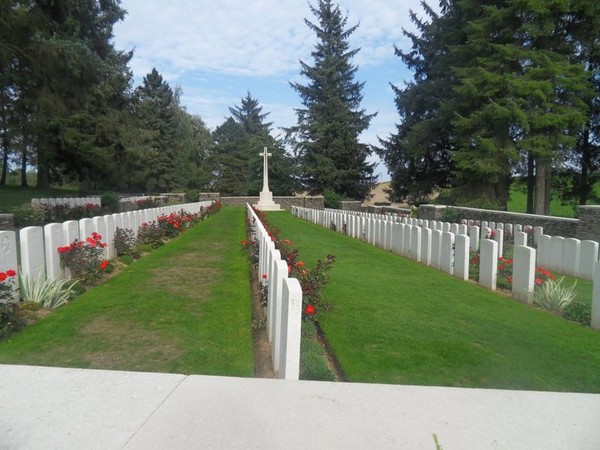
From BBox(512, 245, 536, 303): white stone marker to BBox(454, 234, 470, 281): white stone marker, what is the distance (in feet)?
4.10

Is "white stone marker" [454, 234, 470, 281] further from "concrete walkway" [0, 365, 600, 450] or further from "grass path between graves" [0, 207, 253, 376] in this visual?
"concrete walkway" [0, 365, 600, 450]

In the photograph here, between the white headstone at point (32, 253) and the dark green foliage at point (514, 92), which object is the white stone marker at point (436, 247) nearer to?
the white headstone at point (32, 253)

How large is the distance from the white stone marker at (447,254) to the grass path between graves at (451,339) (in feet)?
3.77

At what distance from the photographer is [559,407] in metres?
2.83

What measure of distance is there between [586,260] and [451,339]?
557 centimetres

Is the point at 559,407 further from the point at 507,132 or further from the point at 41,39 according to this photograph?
the point at 41,39

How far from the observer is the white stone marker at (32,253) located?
5.68 metres

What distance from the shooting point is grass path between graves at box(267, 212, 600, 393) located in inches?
146

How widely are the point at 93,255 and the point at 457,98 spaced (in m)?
22.7

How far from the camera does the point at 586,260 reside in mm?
8562

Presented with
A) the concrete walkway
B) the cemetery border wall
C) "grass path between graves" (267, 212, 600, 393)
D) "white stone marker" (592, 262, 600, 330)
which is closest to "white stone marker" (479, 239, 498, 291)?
"grass path between graves" (267, 212, 600, 393)

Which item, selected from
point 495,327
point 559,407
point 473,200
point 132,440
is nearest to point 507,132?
point 473,200

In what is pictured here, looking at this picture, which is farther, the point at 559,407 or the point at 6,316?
the point at 6,316

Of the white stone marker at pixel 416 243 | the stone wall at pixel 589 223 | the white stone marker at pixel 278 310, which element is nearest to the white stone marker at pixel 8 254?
the white stone marker at pixel 278 310
